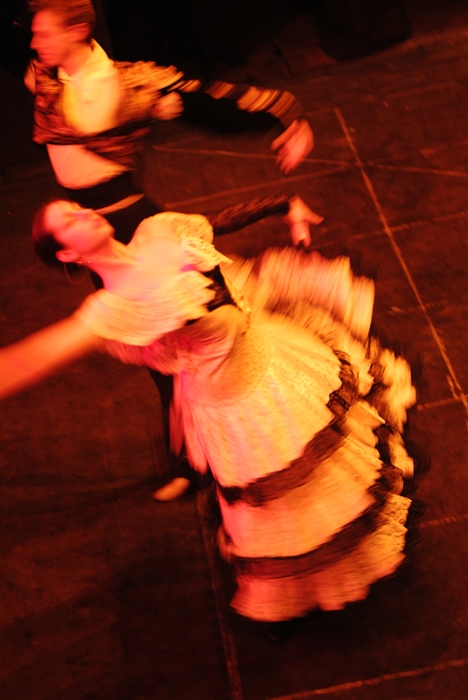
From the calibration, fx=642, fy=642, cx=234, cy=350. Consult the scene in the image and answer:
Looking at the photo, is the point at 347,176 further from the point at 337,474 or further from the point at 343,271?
the point at 337,474

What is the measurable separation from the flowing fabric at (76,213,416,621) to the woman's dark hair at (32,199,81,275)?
0.12 m

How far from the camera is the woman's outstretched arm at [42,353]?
1.29 m

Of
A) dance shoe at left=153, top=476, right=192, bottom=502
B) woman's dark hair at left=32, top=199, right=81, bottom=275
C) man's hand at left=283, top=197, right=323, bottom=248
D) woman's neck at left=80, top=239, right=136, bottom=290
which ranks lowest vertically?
dance shoe at left=153, top=476, right=192, bottom=502

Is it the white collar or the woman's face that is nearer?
the woman's face

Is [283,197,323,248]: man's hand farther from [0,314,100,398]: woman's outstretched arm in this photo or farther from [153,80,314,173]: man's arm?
[0,314,100,398]: woman's outstretched arm

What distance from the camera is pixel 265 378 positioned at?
4.83 ft

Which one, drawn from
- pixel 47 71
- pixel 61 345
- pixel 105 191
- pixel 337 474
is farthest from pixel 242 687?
pixel 47 71

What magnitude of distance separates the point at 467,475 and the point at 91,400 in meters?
1.46

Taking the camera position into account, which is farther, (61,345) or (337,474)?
(337,474)

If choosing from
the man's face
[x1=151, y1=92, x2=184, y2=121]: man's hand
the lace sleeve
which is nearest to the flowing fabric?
the lace sleeve

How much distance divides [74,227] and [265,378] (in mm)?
533

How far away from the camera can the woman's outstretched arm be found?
1290mm

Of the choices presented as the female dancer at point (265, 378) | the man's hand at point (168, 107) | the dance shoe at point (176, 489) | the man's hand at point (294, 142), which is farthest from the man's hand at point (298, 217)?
the dance shoe at point (176, 489)

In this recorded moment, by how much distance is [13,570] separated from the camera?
2.22 metres
